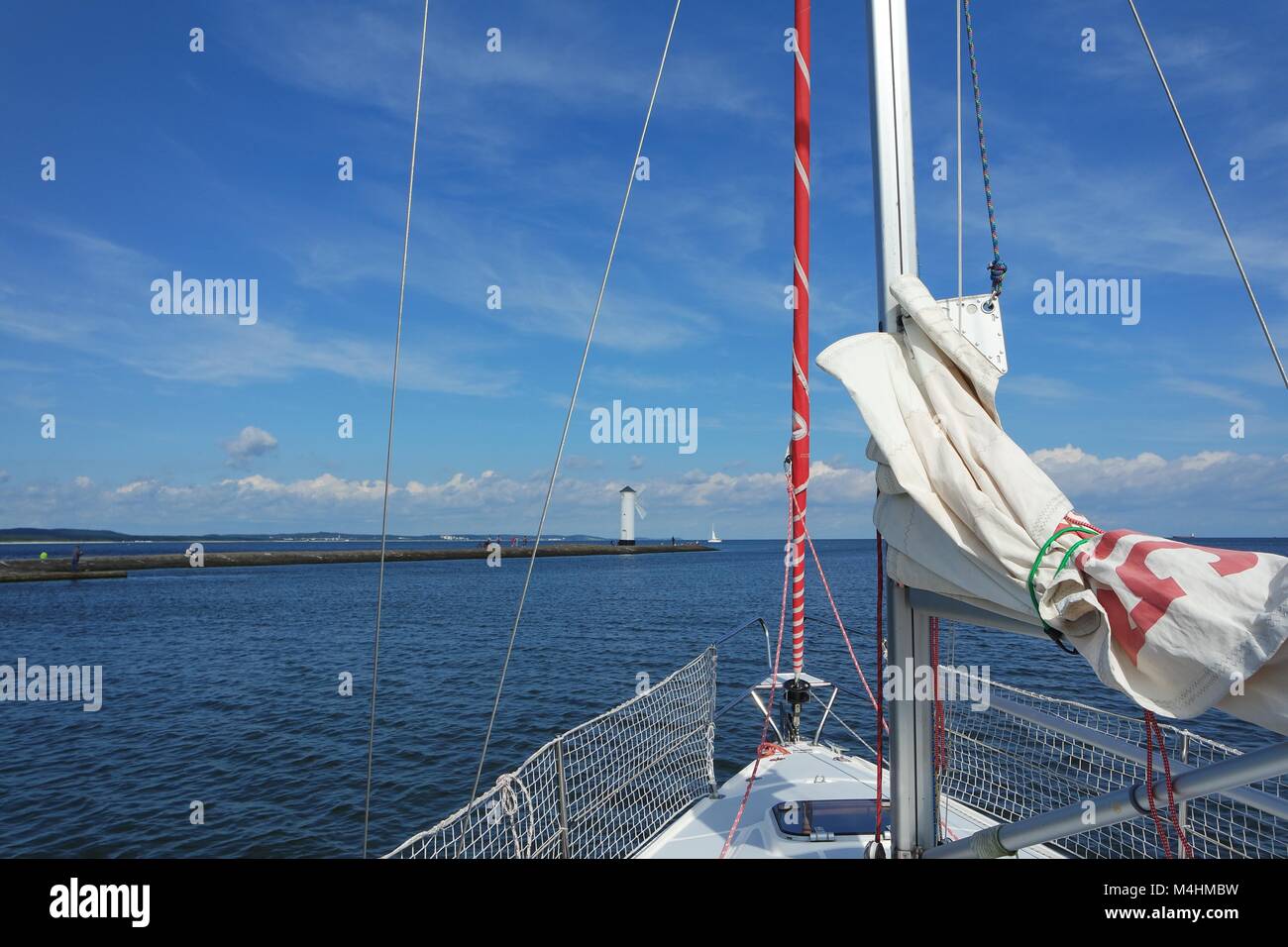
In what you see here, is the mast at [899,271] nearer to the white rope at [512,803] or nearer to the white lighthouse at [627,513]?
the white rope at [512,803]

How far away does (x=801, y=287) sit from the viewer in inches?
280

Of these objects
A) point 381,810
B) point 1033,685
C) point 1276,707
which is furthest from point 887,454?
point 1033,685

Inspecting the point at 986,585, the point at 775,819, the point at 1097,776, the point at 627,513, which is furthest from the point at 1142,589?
the point at 627,513

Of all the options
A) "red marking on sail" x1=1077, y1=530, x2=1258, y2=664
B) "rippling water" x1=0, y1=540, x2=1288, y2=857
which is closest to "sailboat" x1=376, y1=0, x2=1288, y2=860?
"red marking on sail" x1=1077, y1=530, x2=1258, y2=664

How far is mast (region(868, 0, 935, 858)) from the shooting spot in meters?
3.51

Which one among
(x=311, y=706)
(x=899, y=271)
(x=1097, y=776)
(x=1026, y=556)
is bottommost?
(x=311, y=706)

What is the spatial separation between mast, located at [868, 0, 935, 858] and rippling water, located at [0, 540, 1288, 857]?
1031 centimetres

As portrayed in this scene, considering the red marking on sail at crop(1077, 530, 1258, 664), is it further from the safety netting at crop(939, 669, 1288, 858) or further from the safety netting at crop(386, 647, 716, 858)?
the safety netting at crop(386, 647, 716, 858)

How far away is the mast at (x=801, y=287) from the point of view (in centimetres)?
682

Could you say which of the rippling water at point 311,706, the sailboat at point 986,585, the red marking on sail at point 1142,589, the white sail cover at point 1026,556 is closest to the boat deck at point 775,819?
the sailboat at point 986,585

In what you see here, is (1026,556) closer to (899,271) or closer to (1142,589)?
(1142,589)

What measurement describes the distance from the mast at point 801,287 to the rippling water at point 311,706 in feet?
29.0

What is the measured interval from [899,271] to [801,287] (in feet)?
11.6

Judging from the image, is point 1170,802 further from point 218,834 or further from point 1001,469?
point 218,834
